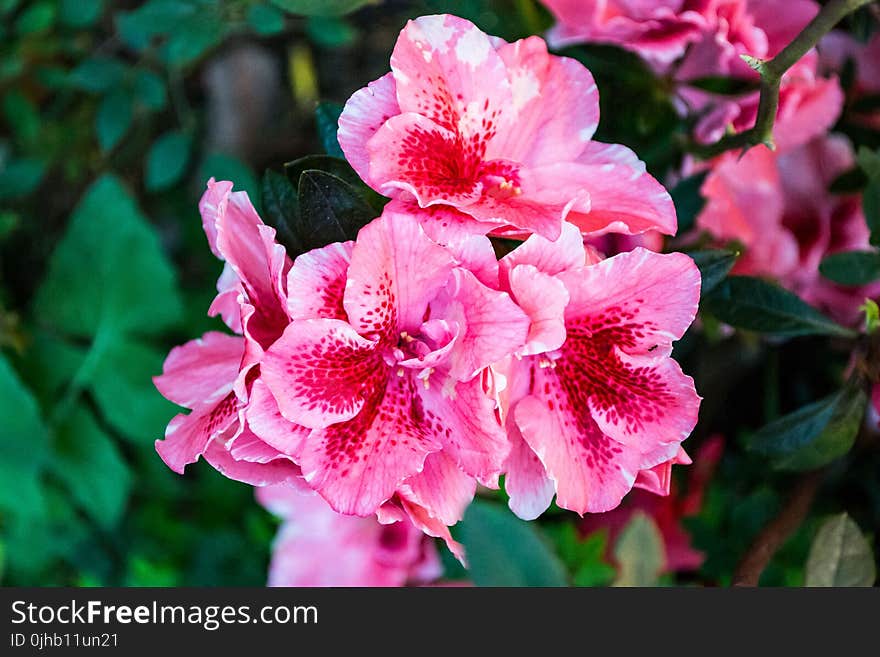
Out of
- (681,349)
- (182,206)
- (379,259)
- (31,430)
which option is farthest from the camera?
(182,206)

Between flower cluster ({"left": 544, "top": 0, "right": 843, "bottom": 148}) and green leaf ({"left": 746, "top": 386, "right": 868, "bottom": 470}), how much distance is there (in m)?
0.21

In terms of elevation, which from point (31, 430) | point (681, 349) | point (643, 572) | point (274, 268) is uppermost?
point (274, 268)

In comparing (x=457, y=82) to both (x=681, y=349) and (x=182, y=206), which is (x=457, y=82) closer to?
(x=681, y=349)

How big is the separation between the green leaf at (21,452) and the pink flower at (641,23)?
650mm

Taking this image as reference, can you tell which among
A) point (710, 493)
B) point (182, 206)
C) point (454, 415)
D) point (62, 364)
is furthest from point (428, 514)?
point (182, 206)

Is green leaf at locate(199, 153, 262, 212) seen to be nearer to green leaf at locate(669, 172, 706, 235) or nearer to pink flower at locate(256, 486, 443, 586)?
pink flower at locate(256, 486, 443, 586)

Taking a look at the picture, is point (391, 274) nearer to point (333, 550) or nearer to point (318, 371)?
point (318, 371)

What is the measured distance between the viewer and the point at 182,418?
20.1 inches

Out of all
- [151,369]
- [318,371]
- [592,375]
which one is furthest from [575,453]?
[151,369]

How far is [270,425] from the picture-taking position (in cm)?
45

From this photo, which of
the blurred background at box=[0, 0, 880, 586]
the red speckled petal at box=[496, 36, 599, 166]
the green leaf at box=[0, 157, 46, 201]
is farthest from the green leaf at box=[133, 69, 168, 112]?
the red speckled petal at box=[496, 36, 599, 166]

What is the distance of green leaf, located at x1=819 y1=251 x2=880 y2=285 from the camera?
61 cm

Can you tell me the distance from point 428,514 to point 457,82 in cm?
25

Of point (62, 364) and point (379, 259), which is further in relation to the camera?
point (62, 364)
